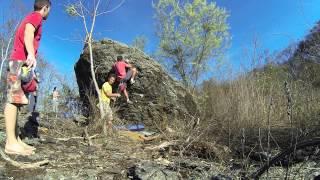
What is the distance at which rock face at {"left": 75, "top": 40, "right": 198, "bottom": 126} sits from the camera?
36.8 ft

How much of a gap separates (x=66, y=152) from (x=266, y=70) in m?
7.22

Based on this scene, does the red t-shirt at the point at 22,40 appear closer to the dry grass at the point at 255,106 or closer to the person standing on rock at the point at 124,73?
the dry grass at the point at 255,106

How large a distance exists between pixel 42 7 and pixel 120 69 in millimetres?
5417

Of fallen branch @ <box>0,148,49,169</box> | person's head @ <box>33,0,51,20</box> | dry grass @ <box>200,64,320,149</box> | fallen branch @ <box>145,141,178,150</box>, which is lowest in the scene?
fallen branch @ <box>0,148,49,169</box>

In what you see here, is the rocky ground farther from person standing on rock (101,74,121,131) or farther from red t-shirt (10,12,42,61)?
person standing on rock (101,74,121,131)

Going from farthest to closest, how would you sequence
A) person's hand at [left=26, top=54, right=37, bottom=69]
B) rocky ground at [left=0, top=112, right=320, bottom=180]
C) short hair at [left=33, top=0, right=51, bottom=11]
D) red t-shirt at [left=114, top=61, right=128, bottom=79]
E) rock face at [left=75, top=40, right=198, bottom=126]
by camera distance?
rock face at [left=75, top=40, right=198, bottom=126] < red t-shirt at [left=114, top=61, right=128, bottom=79] < short hair at [left=33, top=0, right=51, bottom=11] < person's hand at [left=26, top=54, right=37, bottom=69] < rocky ground at [left=0, top=112, right=320, bottom=180]

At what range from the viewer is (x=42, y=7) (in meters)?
5.41

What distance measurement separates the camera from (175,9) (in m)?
25.9

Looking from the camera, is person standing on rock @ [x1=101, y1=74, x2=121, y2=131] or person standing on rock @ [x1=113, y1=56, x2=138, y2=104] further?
person standing on rock @ [x1=113, y1=56, x2=138, y2=104]

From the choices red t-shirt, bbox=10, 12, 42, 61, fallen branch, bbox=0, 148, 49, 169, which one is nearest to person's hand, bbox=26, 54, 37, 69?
red t-shirt, bbox=10, 12, 42, 61

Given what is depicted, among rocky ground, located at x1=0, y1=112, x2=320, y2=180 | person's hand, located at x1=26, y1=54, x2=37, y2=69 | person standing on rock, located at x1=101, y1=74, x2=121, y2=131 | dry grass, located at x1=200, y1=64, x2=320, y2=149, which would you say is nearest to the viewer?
rocky ground, located at x1=0, y1=112, x2=320, y2=180

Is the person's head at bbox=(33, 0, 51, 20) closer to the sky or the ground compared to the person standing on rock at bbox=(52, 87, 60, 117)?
closer to the sky

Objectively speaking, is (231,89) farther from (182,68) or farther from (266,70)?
(182,68)

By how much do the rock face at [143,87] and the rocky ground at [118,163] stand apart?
126 inches
